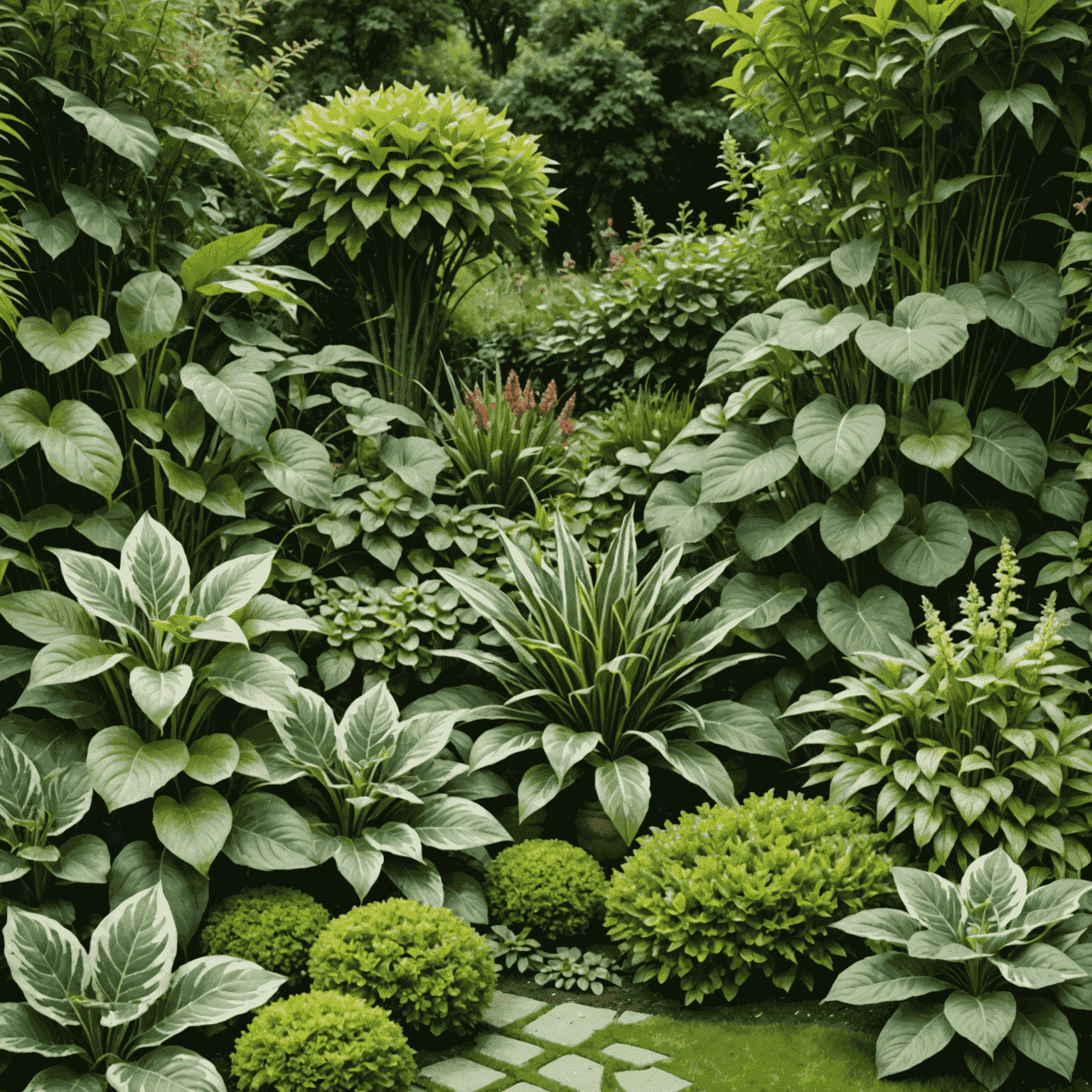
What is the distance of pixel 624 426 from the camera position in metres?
3.87

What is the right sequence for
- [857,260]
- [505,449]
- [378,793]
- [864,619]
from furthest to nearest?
[505,449] → [857,260] → [864,619] → [378,793]

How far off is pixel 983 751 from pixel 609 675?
1096 mm

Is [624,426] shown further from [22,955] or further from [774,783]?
[22,955]

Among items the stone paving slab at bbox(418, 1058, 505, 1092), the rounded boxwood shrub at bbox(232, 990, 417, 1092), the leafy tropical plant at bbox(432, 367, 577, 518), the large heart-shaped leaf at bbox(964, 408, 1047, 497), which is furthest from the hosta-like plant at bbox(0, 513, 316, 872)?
the large heart-shaped leaf at bbox(964, 408, 1047, 497)

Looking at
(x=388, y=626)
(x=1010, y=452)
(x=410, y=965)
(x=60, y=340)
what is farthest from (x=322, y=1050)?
(x=1010, y=452)

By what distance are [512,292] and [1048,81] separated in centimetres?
380

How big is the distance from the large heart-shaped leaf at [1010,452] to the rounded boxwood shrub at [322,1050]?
2.32 m

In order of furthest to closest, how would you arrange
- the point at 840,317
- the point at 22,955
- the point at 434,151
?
1. the point at 434,151
2. the point at 840,317
3. the point at 22,955

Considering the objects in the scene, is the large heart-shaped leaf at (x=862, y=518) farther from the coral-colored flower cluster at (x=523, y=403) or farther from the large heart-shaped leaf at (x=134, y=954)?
the large heart-shaped leaf at (x=134, y=954)

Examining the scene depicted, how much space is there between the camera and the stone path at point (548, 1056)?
2088mm

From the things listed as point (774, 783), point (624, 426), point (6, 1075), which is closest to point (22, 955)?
point (6, 1075)

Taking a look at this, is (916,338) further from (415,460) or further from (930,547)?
(415,460)

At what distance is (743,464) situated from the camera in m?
3.22

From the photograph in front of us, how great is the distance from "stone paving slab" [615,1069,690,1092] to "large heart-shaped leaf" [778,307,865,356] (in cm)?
206
